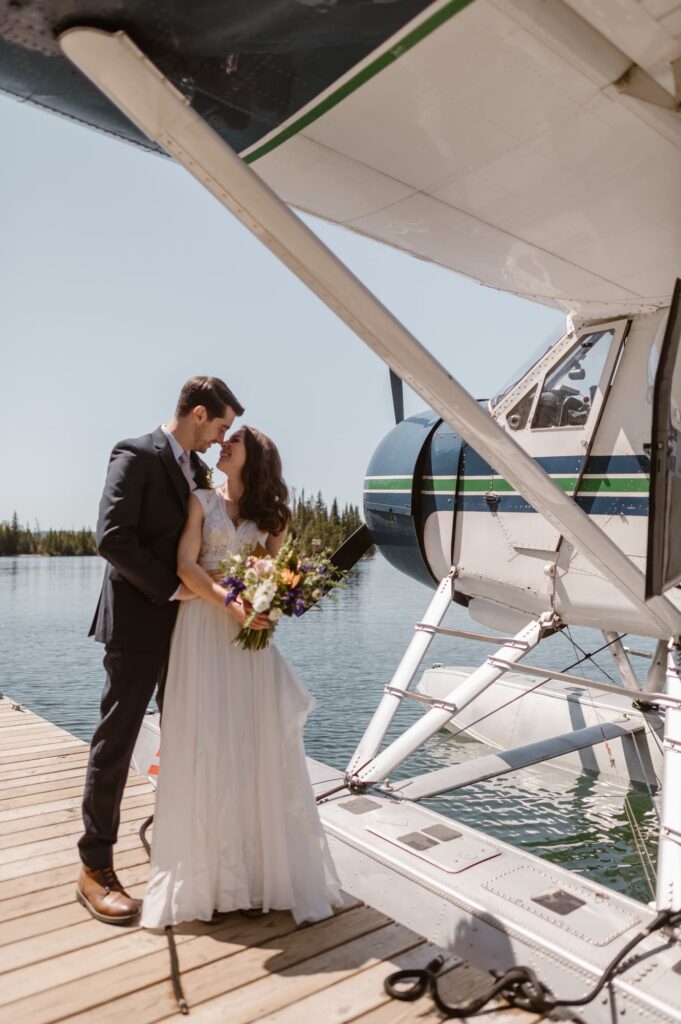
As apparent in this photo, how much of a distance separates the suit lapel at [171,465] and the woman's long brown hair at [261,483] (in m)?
0.19

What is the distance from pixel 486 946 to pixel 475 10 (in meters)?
2.64

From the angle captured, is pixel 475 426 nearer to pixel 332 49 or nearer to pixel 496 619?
pixel 332 49

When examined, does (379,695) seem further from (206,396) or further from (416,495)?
(206,396)

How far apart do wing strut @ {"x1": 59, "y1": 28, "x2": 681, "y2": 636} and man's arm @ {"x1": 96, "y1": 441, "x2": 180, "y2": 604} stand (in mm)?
788

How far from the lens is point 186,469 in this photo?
265 centimetres

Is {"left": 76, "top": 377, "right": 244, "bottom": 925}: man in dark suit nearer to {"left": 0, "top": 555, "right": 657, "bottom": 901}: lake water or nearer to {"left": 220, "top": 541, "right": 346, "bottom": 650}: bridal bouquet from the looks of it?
{"left": 220, "top": 541, "right": 346, "bottom": 650}: bridal bouquet

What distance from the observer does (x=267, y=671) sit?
2.54 m

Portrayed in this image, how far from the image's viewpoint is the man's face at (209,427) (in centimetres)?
262

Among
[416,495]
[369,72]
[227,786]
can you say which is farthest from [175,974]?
[416,495]

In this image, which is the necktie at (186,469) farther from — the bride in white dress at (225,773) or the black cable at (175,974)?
the black cable at (175,974)

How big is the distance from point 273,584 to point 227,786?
641 mm

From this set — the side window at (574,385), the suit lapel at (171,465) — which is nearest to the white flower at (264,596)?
the suit lapel at (171,465)

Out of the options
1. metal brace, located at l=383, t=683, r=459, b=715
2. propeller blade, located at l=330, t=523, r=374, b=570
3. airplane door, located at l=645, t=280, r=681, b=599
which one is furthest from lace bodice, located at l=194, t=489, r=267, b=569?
propeller blade, located at l=330, t=523, r=374, b=570

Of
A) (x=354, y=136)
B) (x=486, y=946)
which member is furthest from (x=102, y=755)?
(x=354, y=136)
